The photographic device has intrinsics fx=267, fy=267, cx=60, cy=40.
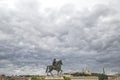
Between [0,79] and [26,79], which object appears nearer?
[0,79]

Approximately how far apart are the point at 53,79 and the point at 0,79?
6296 cm

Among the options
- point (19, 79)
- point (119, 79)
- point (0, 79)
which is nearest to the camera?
point (0, 79)

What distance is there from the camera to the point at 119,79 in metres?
152

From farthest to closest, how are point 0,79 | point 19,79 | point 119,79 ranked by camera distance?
point 19,79 < point 119,79 < point 0,79

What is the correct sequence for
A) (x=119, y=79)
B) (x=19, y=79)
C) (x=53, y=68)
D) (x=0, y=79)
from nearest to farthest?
(x=53, y=68) → (x=0, y=79) → (x=119, y=79) → (x=19, y=79)

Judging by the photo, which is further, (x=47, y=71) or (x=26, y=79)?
(x=26, y=79)

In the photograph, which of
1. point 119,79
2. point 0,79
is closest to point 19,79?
point 0,79

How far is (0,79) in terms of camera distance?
14138 centimetres

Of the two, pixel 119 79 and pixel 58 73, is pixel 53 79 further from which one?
pixel 119 79

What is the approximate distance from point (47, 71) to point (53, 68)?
7.69 feet

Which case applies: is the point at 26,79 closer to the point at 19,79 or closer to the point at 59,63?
the point at 19,79

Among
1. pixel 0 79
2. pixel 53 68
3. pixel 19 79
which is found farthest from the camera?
pixel 19 79

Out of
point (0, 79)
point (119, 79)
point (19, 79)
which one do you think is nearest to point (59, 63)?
point (0, 79)

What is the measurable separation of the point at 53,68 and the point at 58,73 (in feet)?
19.8
